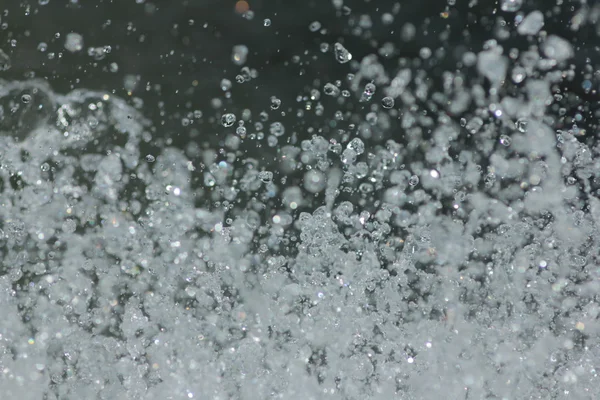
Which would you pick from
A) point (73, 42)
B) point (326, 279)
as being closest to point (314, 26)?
point (73, 42)

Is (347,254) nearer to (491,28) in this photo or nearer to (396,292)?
(396,292)

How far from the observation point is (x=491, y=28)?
496 centimetres

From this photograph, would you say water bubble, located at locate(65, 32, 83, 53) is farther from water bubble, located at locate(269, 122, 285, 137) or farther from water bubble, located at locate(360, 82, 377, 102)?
water bubble, located at locate(360, 82, 377, 102)

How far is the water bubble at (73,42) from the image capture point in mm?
4934

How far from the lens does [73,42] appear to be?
198 inches

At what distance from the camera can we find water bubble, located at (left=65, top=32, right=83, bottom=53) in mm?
4934

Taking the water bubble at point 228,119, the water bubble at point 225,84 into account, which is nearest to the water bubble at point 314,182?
the water bubble at point 228,119

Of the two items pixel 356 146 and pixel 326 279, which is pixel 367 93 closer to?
pixel 356 146

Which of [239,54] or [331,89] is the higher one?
[331,89]

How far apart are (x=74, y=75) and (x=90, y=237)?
2.13 metres

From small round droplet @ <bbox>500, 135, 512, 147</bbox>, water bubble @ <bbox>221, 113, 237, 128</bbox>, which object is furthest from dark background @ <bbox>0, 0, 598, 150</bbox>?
small round droplet @ <bbox>500, 135, 512, 147</bbox>

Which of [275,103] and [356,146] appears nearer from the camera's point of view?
[356,146]

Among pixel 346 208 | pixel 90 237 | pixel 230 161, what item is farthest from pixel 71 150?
pixel 346 208

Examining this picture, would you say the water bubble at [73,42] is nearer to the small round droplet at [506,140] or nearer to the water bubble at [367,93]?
the water bubble at [367,93]
